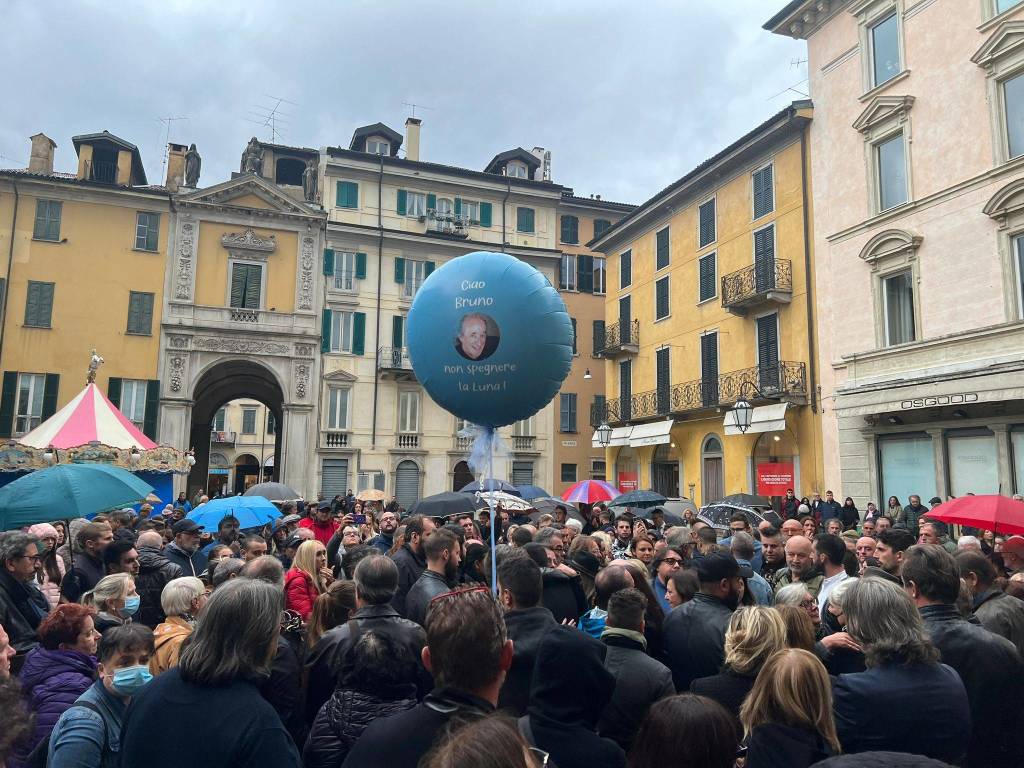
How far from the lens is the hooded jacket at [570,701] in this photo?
8.83 ft

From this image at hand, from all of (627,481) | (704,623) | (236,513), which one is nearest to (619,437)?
(627,481)

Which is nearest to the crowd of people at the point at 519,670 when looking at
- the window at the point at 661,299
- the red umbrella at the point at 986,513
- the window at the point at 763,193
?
the red umbrella at the point at 986,513

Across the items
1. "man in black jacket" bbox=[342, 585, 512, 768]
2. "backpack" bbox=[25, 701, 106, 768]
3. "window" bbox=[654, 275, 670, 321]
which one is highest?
"window" bbox=[654, 275, 670, 321]

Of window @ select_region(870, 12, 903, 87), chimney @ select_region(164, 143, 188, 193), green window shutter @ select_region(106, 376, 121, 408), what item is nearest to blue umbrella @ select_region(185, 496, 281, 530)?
window @ select_region(870, 12, 903, 87)

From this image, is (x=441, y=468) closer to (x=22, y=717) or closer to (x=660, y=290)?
(x=660, y=290)

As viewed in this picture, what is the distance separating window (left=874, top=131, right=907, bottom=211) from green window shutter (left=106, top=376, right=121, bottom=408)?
26.8 metres

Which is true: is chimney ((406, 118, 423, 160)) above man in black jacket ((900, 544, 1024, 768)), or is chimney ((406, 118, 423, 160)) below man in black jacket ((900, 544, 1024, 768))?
above

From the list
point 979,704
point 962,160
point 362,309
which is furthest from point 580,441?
point 979,704

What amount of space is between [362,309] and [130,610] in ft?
91.5

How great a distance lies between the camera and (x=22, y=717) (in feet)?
5.75

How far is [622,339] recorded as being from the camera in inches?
1187

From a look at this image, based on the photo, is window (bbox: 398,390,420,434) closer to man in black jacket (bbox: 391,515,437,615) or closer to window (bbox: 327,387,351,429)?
window (bbox: 327,387,351,429)

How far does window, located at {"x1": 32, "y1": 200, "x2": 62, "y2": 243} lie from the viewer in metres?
27.7

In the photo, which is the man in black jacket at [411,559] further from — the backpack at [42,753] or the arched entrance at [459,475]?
the arched entrance at [459,475]
